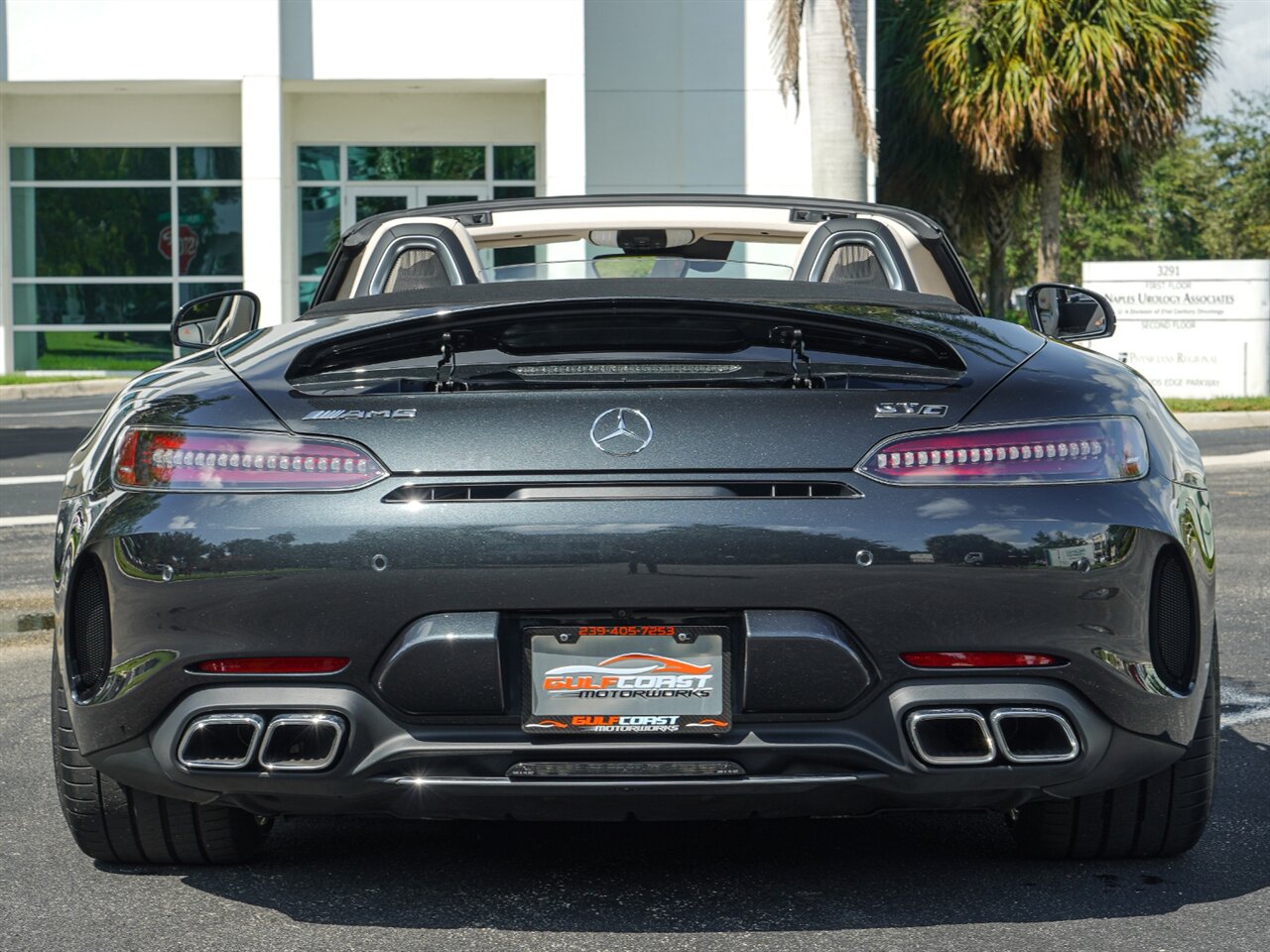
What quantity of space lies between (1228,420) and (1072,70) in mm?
5910

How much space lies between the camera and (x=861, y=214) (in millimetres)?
4559

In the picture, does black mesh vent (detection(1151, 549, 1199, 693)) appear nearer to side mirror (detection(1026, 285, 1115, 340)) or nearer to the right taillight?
the right taillight

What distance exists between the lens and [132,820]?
134 inches

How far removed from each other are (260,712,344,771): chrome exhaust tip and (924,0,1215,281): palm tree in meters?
20.5

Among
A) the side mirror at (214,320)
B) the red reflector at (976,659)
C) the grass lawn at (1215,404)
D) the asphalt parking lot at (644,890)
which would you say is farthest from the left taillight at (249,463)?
the grass lawn at (1215,404)

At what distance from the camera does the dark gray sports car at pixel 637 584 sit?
9.55 ft

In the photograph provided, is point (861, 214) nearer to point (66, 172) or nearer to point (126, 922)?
point (126, 922)

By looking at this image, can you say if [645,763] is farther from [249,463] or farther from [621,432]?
[249,463]

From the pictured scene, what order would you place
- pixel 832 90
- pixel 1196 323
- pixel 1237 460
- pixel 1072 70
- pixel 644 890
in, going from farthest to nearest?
1. pixel 1072 70
2. pixel 1196 323
3. pixel 832 90
4. pixel 1237 460
5. pixel 644 890

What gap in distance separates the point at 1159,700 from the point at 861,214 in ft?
6.07

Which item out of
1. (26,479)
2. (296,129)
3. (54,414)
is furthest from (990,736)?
(296,129)

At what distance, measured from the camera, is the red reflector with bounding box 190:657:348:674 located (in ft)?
9.69

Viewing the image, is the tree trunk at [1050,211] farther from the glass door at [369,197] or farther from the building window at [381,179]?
the glass door at [369,197]

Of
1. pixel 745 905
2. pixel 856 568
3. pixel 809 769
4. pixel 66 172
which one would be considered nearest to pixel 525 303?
pixel 856 568
